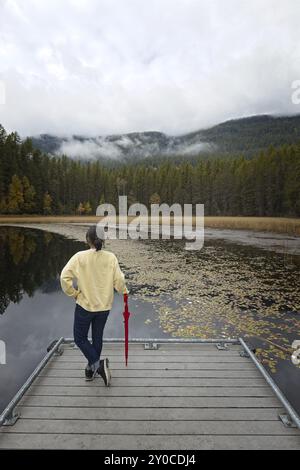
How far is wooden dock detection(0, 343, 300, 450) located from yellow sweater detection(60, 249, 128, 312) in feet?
4.58

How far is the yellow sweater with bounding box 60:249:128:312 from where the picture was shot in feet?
15.2

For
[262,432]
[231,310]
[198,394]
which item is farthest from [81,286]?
[231,310]

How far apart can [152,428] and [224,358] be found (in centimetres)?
248

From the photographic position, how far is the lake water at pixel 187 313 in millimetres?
7105

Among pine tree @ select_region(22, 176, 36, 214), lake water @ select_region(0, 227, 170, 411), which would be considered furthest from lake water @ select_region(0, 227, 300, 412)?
pine tree @ select_region(22, 176, 36, 214)

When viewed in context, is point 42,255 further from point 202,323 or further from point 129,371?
point 129,371

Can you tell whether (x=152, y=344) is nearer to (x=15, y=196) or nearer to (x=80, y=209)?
(x=15, y=196)

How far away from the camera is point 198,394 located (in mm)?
4621

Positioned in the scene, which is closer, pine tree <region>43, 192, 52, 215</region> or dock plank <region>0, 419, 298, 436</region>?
dock plank <region>0, 419, 298, 436</region>

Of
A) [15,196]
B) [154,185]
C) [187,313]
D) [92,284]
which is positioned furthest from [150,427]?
[154,185]

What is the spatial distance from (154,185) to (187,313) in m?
108

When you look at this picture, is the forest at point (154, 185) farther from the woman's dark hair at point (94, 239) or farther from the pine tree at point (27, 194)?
the woman's dark hair at point (94, 239)

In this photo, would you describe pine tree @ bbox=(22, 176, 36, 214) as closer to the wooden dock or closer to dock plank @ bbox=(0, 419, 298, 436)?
the wooden dock

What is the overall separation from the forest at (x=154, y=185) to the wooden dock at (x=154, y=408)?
66817mm
